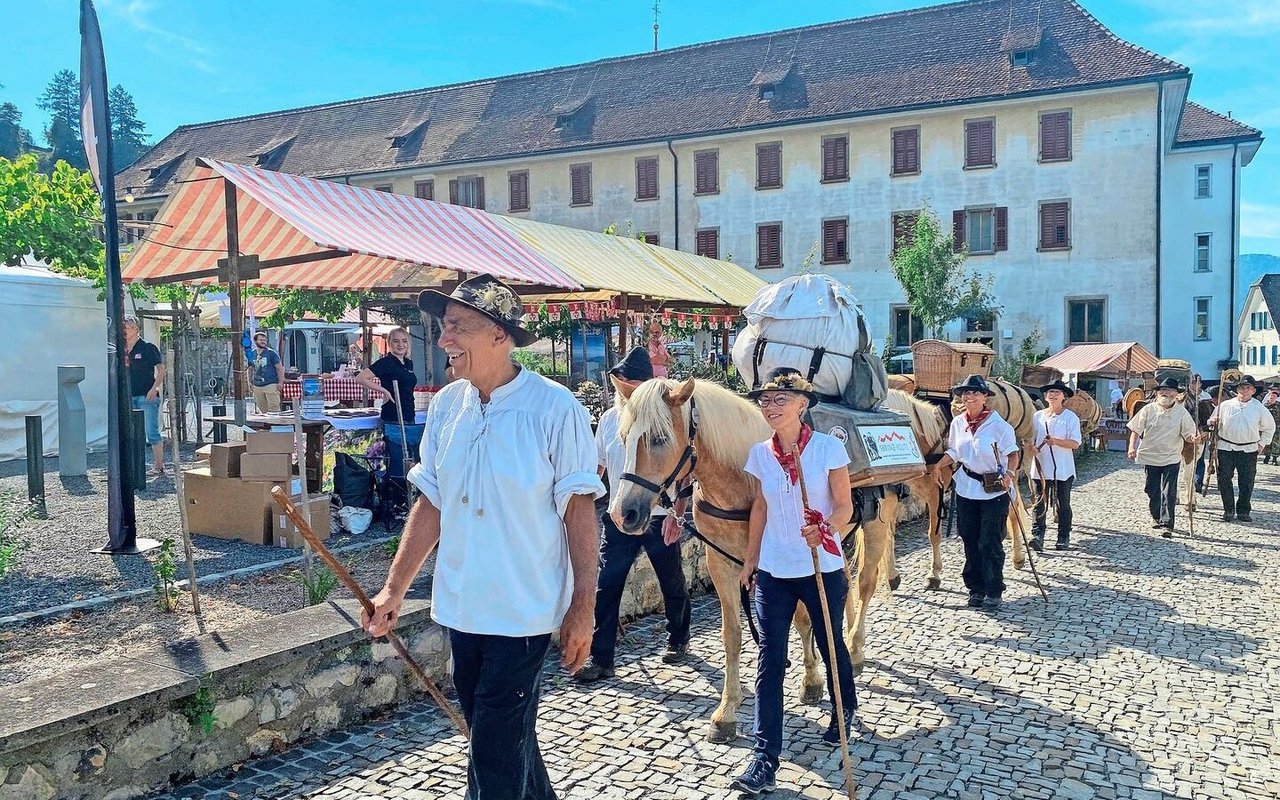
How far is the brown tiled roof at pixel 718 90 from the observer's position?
31.2m

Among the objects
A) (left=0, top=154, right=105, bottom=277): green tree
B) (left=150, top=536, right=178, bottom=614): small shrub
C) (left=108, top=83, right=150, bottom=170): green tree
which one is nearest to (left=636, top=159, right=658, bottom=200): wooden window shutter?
(left=0, top=154, right=105, bottom=277): green tree

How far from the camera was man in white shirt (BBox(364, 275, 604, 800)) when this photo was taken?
114 inches

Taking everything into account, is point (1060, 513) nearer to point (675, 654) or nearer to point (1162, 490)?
point (1162, 490)

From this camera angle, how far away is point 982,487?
7.41m

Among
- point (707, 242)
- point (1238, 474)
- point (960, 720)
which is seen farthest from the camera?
point (707, 242)

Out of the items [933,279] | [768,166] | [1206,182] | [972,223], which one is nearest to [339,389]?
[933,279]

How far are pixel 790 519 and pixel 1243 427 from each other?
33.3ft

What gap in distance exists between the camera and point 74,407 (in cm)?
1186

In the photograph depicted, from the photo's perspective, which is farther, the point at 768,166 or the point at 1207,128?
the point at 1207,128

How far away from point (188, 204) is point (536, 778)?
25.9ft

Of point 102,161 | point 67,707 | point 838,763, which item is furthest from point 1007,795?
point 102,161

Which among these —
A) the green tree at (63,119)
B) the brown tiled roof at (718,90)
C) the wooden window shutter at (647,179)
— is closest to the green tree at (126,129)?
the green tree at (63,119)

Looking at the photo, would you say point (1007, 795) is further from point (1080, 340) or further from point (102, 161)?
point (1080, 340)

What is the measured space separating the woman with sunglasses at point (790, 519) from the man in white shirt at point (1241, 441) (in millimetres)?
9861
